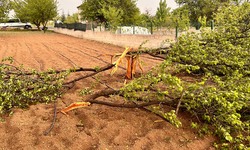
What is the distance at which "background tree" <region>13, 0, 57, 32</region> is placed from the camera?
2592 cm

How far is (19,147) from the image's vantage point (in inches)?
89.8

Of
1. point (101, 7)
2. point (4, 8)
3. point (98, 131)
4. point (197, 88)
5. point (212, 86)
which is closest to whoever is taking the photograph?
point (197, 88)

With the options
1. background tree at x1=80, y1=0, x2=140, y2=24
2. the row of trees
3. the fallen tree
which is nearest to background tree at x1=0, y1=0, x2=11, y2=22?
the row of trees

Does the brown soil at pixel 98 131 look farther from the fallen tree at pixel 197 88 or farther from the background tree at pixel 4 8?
the background tree at pixel 4 8

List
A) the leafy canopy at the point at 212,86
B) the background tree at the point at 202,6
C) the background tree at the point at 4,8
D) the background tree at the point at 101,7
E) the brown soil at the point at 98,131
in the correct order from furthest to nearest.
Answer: the background tree at the point at 202,6
the background tree at the point at 101,7
the background tree at the point at 4,8
the brown soil at the point at 98,131
the leafy canopy at the point at 212,86

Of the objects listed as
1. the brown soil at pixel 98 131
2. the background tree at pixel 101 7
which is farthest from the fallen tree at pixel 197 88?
the background tree at pixel 101 7

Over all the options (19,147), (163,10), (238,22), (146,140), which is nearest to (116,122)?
(146,140)

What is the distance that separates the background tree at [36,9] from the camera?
25923 millimetres

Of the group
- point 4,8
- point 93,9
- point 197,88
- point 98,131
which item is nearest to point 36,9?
point 4,8

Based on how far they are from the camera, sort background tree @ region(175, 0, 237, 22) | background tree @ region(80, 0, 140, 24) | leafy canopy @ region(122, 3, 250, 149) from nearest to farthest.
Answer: leafy canopy @ region(122, 3, 250, 149) → background tree @ region(80, 0, 140, 24) → background tree @ region(175, 0, 237, 22)

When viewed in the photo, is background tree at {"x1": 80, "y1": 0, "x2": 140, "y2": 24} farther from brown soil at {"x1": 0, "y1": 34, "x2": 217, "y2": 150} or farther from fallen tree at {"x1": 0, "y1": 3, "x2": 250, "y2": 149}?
Result: brown soil at {"x1": 0, "y1": 34, "x2": 217, "y2": 150}

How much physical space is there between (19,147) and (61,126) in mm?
632

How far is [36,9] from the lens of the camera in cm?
2600

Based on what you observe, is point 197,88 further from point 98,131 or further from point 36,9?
point 36,9
